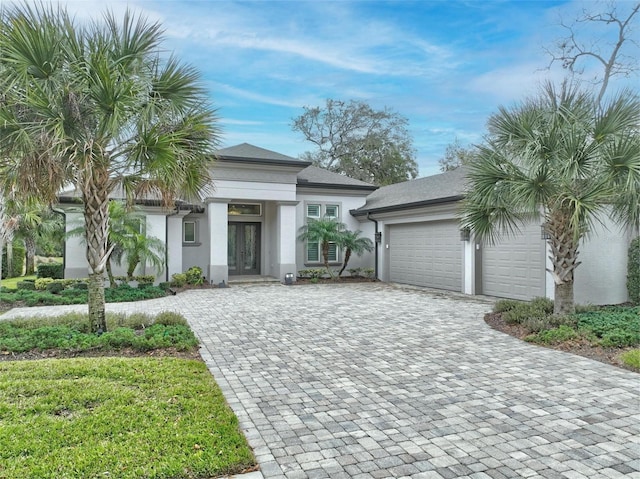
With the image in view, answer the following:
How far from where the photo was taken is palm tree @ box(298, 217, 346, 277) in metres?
16.2

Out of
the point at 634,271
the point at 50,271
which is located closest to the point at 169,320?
the point at 634,271

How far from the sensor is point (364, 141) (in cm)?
3397

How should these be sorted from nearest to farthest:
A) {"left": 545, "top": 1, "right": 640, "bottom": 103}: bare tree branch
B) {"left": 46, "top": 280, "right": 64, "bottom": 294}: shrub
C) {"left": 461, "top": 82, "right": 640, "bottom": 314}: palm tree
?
1. {"left": 461, "top": 82, "right": 640, "bottom": 314}: palm tree
2. {"left": 46, "top": 280, "right": 64, "bottom": 294}: shrub
3. {"left": 545, "top": 1, "right": 640, "bottom": 103}: bare tree branch

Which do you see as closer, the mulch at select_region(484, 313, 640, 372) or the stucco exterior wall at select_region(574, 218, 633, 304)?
the mulch at select_region(484, 313, 640, 372)

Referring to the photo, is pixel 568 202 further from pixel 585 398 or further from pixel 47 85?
pixel 47 85

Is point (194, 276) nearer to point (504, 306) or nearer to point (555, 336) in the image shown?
point (504, 306)

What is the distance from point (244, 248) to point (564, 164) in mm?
13553

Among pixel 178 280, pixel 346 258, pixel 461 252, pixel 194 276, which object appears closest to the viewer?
pixel 461 252

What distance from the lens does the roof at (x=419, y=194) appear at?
1397 centimetres

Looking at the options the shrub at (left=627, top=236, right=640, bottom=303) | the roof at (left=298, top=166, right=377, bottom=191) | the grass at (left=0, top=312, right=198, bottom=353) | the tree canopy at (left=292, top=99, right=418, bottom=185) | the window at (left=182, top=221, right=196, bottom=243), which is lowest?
the grass at (left=0, top=312, right=198, bottom=353)

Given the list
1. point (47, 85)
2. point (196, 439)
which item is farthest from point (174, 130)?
point (196, 439)

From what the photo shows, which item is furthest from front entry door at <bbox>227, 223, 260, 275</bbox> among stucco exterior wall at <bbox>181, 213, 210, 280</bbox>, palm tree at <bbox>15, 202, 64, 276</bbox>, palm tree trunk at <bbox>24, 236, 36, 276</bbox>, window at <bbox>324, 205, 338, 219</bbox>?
palm tree trunk at <bbox>24, 236, 36, 276</bbox>

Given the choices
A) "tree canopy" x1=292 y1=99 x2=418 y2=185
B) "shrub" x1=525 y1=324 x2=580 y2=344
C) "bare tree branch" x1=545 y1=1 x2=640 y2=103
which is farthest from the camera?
"tree canopy" x1=292 y1=99 x2=418 y2=185

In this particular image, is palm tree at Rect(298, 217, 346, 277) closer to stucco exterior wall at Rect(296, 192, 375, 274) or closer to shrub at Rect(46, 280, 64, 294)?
stucco exterior wall at Rect(296, 192, 375, 274)
